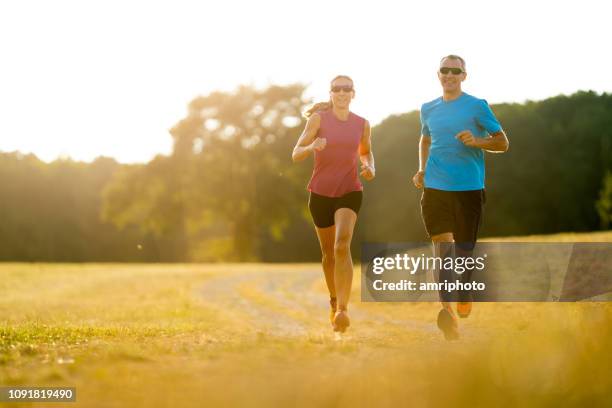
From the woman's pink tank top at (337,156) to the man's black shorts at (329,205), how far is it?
0.06 metres

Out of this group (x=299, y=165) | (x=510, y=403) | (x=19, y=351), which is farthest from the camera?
(x=299, y=165)

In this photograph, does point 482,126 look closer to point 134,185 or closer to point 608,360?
point 608,360

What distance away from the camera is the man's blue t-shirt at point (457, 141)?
7871mm

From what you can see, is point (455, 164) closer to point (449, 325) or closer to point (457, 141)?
point (457, 141)

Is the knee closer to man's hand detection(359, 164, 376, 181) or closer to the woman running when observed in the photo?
the woman running

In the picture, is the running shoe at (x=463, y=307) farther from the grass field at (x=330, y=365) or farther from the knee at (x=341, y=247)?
the knee at (x=341, y=247)

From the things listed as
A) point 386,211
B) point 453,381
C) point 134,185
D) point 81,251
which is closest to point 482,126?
point 453,381

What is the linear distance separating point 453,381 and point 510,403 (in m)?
0.35

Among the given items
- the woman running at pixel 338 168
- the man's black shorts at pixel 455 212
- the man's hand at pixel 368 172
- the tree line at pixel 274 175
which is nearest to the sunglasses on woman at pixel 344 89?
the woman running at pixel 338 168

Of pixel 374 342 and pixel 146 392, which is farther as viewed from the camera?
pixel 374 342

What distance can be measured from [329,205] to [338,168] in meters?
0.43

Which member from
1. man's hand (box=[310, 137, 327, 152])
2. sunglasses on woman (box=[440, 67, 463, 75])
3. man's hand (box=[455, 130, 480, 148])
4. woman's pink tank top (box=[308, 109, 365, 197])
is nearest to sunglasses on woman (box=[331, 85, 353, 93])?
woman's pink tank top (box=[308, 109, 365, 197])

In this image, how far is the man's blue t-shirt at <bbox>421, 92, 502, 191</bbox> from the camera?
310 inches

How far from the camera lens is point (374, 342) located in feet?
24.5
